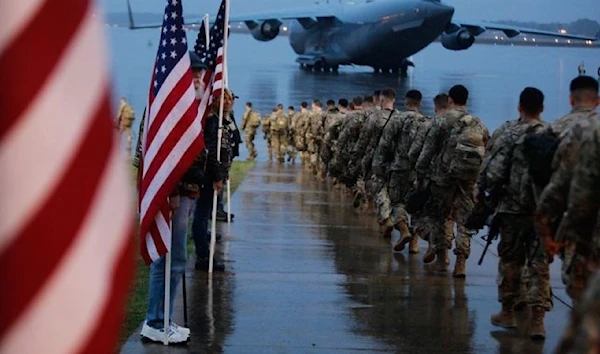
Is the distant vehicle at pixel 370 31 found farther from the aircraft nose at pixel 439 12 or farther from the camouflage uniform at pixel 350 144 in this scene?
the camouflage uniform at pixel 350 144

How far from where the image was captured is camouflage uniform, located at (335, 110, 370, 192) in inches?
714

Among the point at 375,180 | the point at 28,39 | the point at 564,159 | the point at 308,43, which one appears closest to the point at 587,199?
the point at 564,159

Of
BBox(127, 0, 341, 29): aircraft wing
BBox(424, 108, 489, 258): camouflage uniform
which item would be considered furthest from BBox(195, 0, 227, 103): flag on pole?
→ BBox(127, 0, 341, 29): aircraft wing

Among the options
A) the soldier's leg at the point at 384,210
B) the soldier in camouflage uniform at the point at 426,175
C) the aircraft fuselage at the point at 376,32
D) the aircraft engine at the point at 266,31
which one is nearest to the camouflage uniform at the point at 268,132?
the soldier's leg at the point at 384,210

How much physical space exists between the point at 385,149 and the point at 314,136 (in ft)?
40.7

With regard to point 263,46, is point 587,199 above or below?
below

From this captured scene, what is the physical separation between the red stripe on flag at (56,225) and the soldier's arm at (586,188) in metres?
4.32

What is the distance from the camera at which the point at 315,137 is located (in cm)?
2717

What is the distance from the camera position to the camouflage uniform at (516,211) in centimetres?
913

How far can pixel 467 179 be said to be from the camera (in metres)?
11.7

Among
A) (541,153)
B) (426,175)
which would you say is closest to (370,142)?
(426,175)

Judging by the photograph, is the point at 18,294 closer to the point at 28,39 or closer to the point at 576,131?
the point at 28,39

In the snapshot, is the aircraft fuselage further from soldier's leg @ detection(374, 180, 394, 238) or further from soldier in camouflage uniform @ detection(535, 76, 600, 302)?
soldier in camouflage uniform @ detection(535, 76, 600, 302)

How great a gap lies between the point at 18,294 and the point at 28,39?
52 cm
